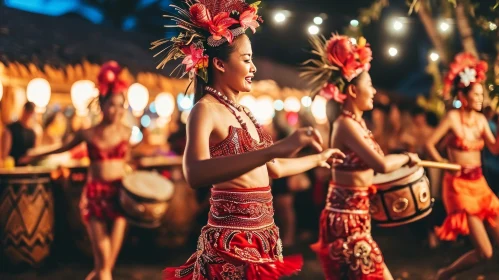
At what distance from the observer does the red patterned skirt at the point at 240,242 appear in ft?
12.5

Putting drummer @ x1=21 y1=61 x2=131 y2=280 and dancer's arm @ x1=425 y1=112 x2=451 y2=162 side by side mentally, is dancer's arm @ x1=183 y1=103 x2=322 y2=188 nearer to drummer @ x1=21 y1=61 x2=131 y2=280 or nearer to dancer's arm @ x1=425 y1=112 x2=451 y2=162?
drummer @ x1=21 y1=61 x2=131 y2=280

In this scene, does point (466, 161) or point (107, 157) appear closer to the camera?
point (466, 161)

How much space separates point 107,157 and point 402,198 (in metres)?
2.77

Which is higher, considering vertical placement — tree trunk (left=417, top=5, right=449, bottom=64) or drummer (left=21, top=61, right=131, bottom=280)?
tree trunk (left=417, top=5, right=449, bottom=64)

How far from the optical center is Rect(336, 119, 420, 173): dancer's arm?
5.39 m

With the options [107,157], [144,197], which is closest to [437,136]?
[144,197]

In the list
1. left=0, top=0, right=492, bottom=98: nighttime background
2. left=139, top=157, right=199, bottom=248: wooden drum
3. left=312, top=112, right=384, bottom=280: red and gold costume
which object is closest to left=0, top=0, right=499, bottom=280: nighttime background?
left=139, top=157, right=199, bottom=248: wooden drum

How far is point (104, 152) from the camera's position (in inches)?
287

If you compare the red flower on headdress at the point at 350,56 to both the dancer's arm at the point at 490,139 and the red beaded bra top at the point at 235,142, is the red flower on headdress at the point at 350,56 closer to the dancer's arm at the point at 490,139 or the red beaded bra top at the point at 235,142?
the dancer's arm at the point at 490,139

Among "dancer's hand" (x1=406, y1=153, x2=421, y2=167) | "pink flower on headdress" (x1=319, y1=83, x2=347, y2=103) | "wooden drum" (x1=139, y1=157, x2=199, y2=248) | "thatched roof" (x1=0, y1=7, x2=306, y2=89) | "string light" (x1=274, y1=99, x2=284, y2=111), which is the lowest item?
"wooden drum" (x1=139, y1=157, x2=199, y2=248)

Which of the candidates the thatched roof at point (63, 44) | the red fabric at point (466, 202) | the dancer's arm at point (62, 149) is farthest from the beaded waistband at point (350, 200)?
the thatched roof at point (63, 44)

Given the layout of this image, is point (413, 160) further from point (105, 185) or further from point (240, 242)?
point (105, 185)

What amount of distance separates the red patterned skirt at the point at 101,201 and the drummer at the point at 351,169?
2093 millimetres

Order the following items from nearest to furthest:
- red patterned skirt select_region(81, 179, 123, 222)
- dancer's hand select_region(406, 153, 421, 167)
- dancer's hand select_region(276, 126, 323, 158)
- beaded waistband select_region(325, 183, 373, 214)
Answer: dancer's hand select_region(276, 126, 323, 158)
dancer's hand select_region(406, 153, 421, 167)
beaded waistband select_region(325, 183, 373, 214)
red patterned skirt select_region(81, 179, 123, 222)
